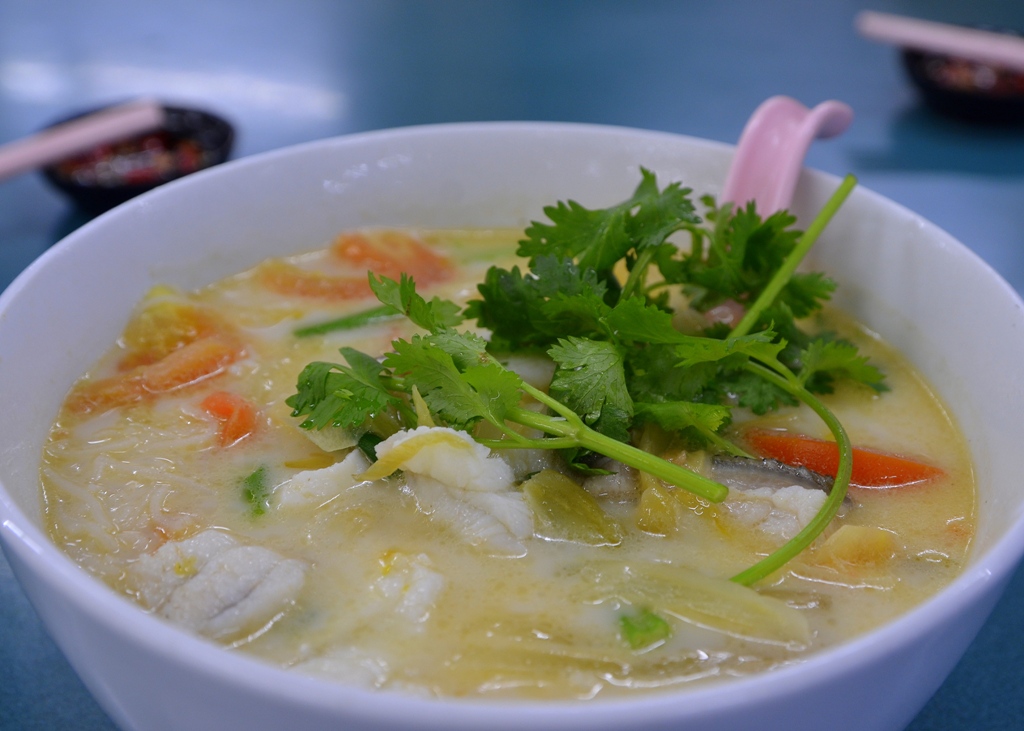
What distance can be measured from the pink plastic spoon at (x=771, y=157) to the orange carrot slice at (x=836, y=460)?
0.55 meters

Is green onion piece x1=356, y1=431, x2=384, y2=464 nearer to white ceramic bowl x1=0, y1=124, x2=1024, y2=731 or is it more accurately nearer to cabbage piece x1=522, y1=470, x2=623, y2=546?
cabbage piece x1=522, y1=470, x2=623, y2=546

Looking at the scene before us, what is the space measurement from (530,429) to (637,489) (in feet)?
0.57

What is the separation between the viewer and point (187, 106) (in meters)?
2.96

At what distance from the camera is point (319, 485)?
1.41 meters

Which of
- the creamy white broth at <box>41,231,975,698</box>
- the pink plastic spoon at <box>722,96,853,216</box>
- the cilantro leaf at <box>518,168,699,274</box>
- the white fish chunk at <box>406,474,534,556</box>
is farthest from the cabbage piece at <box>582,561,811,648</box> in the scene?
the pink plastic spoon at <box>722,96,853,216</box>

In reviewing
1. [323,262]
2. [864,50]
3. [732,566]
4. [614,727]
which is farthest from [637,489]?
[864,50]

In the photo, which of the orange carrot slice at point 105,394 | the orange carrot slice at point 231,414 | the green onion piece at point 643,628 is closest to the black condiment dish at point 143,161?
the orange carrot slice at point 105,394

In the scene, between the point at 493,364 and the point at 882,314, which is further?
the point at 882,314

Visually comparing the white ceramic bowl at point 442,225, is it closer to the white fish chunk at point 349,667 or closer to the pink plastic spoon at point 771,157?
the pink plastic spoon at point 771,157

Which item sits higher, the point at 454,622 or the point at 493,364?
the point at 493,364

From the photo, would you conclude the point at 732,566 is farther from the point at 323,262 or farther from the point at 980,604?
the point at 323,262

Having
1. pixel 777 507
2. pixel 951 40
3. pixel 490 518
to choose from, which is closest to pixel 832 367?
pixel 777 507

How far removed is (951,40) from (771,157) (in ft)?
5.11

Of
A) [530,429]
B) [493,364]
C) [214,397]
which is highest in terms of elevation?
[493,364]
